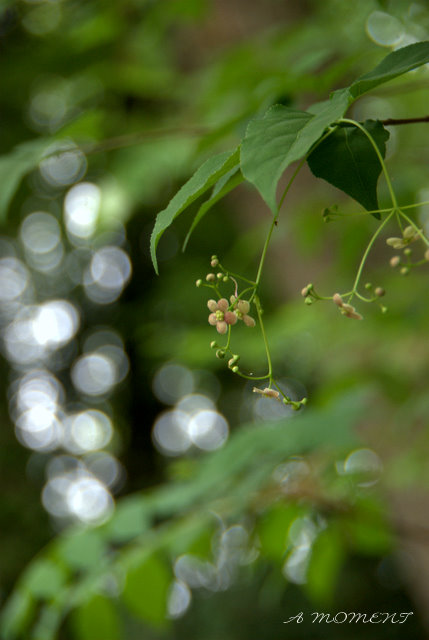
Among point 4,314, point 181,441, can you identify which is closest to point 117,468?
point 181,441

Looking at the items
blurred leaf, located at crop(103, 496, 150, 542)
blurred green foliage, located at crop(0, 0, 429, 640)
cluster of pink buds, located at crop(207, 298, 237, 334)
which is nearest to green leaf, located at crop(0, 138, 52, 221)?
blurred green foliage, located at crop(0, 0, 429, 640)

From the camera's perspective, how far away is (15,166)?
0.83 meters

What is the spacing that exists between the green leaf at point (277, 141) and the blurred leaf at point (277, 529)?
875 millimetres

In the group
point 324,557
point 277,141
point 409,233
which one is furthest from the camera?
point 324,557

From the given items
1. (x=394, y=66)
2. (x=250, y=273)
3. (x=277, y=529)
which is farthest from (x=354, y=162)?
(x=250, y=273)

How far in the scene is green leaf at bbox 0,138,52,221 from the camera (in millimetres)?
783

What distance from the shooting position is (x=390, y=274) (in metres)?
1.67

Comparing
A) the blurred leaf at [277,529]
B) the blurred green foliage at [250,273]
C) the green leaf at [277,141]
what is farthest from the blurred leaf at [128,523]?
the green leaf at [277,141]

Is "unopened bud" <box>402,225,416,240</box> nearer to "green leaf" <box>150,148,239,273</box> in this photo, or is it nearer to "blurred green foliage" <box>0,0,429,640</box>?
"green leaf" <box>150,148,239,273</box>

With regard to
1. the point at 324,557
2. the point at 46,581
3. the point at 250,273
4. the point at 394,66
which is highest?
the point at 250,273

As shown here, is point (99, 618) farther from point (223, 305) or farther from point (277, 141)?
point (277, 141)

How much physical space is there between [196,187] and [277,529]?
35.1 inches

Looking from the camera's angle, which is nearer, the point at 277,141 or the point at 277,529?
the point at 277,141

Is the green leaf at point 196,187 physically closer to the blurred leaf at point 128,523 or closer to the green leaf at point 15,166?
the green leaf at point 15,166
